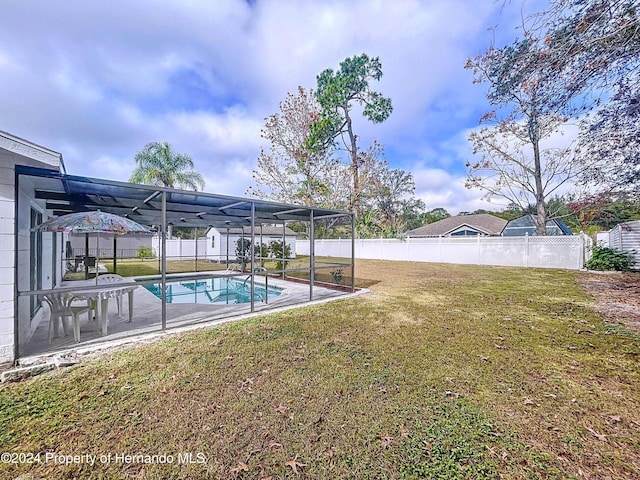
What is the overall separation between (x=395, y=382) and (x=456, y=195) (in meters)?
43.5

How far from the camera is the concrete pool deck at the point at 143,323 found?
163 inches

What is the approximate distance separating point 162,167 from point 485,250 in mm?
24713

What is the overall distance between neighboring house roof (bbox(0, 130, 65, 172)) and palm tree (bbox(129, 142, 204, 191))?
21.5 metres

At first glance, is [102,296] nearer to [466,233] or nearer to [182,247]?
[182,247]

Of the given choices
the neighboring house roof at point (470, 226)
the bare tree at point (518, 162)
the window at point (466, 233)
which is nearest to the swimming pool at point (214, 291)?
the bare tree at point (518, 162)

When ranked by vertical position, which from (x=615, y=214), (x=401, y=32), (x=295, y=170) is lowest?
(x=615, y=214)

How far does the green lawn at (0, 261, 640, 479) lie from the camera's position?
213 cm

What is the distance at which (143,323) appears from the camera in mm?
5578

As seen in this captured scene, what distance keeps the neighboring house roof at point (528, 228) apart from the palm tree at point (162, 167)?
1147 inches

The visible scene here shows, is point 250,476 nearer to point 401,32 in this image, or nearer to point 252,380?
point 252,380

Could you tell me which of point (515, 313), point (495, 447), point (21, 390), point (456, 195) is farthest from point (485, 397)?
point (456, 195)

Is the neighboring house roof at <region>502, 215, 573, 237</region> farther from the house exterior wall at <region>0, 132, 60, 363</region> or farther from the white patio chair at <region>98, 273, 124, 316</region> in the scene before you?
the house exterior wall at <region>0, 132, 60, 363</region>

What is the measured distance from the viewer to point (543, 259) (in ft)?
48.1

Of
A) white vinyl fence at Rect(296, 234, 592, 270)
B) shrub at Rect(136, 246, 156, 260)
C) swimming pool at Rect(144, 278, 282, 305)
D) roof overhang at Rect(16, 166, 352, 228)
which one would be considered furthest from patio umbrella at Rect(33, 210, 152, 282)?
shrub at Rect(136, 246, 156, 260)
